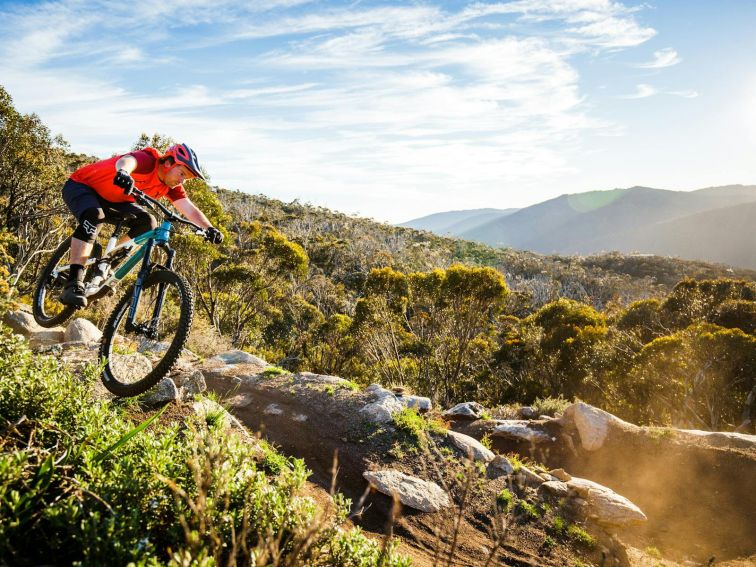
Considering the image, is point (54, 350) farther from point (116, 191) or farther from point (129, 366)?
point (116, 191)

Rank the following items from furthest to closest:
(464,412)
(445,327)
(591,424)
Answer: (445,327), (464,412), (591,424)

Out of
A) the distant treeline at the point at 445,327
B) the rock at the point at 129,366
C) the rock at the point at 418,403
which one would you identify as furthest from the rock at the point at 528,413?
the rock at the point at 129,366

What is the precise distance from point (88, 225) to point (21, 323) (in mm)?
6766

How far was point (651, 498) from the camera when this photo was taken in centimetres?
898

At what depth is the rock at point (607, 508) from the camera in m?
6.86

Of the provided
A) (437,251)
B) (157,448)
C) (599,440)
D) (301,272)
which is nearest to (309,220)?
(437,251)

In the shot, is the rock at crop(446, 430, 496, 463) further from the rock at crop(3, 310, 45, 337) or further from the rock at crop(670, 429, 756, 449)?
the rock at crop(3, 310, 45, 337)

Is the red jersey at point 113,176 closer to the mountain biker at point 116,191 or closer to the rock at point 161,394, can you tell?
the mountain biker at point 116,191

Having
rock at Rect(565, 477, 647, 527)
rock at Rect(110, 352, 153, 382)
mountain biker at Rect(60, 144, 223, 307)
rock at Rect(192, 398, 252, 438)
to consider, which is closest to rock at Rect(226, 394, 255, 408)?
rock at Rect(192, 398, 252, 438)

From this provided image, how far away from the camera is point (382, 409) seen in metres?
7.86

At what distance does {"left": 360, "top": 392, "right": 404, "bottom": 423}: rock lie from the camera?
7.67 m

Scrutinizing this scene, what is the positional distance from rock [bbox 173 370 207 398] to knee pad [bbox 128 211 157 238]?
2.32m

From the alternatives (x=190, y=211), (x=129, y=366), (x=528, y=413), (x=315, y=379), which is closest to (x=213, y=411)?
(x=129, y=366)

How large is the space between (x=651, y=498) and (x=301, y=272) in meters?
18.9
